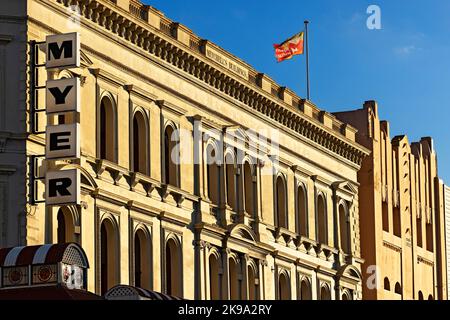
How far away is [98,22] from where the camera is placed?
49.6m

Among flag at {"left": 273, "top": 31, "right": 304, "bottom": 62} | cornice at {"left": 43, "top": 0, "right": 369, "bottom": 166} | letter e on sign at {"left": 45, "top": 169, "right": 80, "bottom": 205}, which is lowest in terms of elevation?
letter e on sign at {"left": 45, "top": 169, "right": 80, "bottom": 205}

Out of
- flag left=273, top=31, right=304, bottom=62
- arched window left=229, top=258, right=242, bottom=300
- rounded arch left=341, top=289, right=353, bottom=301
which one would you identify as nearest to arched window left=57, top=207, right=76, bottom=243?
arched window left=229, top=258, right=242, bottom=300

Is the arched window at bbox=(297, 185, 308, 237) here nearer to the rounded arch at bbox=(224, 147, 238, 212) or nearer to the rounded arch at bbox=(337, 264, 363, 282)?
the rounded arch at bbox=(337, 264, 363, 282)

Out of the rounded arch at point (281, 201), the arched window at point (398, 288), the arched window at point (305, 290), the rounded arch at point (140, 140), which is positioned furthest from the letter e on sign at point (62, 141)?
the arched window at point (398, 288)

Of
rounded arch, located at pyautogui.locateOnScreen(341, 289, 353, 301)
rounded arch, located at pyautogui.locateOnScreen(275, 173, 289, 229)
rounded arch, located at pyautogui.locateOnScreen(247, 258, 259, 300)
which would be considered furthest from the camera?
rounded arch, located at pyautogui.locateOnScreen(341, 289, 353, 301)

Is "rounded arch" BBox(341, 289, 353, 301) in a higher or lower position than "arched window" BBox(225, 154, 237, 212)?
lower

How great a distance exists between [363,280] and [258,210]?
558 inches

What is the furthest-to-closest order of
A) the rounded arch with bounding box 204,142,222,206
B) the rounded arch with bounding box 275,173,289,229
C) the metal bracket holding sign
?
the rounded arch with bounding box 275,173,289,229
the rounded arch with bounding box 204,142,222,206
the metal bracket holding sign

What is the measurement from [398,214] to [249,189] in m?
20.4

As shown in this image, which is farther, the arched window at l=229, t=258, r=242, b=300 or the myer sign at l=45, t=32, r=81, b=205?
the arched window at l=229, t=258, r=242, b=300

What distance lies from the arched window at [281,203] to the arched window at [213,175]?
20.5 ft

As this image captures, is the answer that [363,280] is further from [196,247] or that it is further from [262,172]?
[196,247]

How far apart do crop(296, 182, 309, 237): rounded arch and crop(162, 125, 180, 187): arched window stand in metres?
12.2

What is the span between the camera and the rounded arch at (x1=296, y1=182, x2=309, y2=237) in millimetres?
66050
